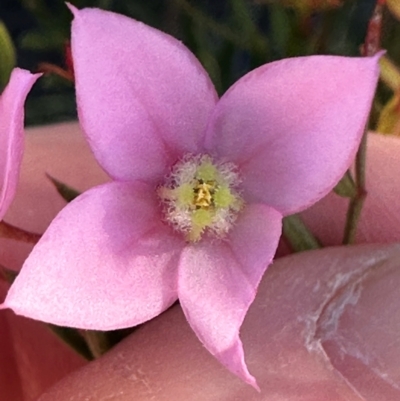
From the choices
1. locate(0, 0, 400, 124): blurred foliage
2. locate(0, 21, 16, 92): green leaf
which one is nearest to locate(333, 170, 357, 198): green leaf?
locate(0, 0, 400, 124): blurred foliage

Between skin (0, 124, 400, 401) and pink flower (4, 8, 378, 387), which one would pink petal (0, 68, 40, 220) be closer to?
pink flower (4, 8, 378, 387)

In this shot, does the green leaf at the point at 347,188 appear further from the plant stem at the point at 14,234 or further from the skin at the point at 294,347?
the plant stem at the point at 14,234

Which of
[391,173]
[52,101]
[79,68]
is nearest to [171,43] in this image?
[79,68]

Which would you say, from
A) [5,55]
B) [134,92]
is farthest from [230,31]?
[134,92]

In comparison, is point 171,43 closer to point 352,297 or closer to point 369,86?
point 369,86

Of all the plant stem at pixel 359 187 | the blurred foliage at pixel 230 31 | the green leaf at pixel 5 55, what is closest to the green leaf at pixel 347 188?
the plant stem at pixel 359 187

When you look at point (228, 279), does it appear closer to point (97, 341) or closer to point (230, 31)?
point (97, 341)

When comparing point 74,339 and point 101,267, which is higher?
point 101,267
